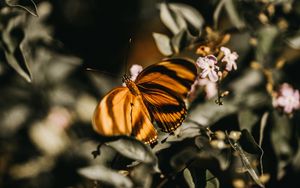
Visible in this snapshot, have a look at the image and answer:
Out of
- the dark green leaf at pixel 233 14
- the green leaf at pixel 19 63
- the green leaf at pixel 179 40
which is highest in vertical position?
the green leaf at pixel 19 63

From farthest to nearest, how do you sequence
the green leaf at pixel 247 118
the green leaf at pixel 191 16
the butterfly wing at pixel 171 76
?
the green leaf at pixel 191 16 → the green leaf at pixel 247 118 → the butterfly wing at pixel 171 76

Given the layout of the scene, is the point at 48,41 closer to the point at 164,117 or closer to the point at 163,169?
the point at 164,117

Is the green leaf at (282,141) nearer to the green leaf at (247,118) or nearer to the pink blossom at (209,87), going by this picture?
the green leaf at (247,118)

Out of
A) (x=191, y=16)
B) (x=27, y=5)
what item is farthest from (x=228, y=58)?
(x=27, y=5)

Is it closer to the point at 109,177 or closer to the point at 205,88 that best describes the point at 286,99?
the point at 205,88

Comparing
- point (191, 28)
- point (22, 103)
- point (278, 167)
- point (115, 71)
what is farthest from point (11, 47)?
point (278, 167)

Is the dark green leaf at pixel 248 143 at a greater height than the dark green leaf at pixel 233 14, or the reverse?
Answer: the dark green leaf at pixel 233 14

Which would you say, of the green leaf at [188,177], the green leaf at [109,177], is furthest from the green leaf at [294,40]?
the green leaf at [109,177]
